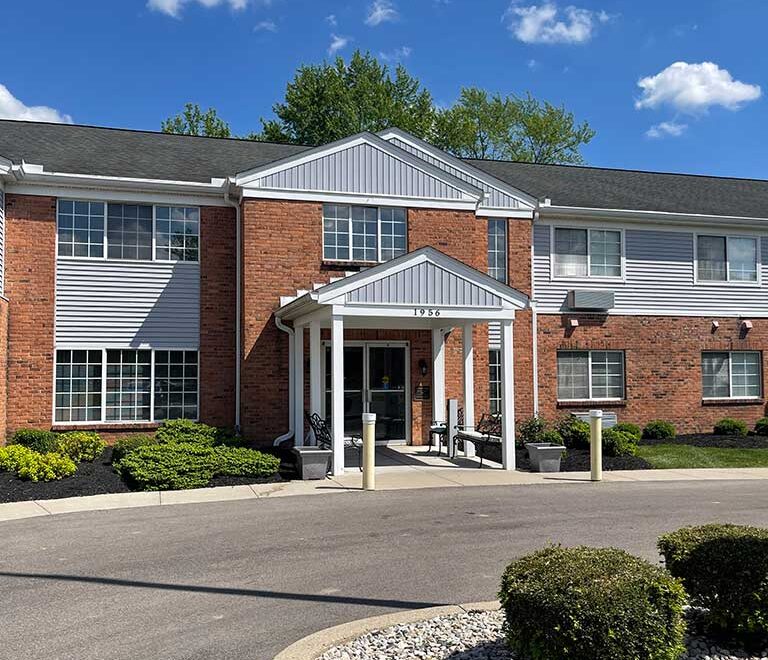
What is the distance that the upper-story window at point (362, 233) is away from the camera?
17094 mm

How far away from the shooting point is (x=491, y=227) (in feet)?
63.4

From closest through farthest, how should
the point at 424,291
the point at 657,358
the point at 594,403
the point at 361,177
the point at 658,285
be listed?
the point at 424,291, the point at 361,177, the point at 594,403, the point at 657,358, the point at 658,285

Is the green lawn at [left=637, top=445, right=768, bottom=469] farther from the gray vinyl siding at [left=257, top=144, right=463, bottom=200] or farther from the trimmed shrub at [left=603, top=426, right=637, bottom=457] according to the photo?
the gray vinyl siding at [left=257, top=144, right=463, bottom=200]

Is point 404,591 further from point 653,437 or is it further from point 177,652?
point 653,437

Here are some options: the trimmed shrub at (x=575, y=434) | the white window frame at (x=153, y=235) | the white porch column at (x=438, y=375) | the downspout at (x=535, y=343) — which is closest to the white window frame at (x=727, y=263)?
the downspout at (x=535, y=343)

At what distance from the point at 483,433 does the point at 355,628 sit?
11.1 metres

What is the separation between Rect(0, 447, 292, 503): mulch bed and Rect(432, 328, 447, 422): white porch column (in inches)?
180

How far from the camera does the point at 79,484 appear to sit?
12547mm

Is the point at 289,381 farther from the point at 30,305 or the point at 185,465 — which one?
the point at 30,305

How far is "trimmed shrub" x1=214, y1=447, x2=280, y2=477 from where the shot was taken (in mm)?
13344

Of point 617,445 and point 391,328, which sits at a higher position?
point 391,328

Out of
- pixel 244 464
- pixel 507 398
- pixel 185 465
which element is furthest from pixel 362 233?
pixel 185 465

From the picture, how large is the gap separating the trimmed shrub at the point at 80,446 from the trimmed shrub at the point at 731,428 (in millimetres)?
15160

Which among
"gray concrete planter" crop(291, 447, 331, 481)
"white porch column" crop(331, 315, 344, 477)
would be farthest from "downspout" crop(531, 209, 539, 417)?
"gray concrete planter" crop(291, 447, 331, 481)
